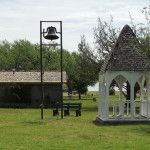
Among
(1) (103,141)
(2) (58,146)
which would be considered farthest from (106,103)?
(2) (58,146)

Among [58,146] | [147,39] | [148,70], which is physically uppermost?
[147,39]

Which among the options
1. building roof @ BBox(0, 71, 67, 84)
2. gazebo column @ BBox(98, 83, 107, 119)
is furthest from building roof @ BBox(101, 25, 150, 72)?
building roof @ BBox(0, 71, 67, 84)

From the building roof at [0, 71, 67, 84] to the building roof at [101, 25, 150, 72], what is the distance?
27.0 meters

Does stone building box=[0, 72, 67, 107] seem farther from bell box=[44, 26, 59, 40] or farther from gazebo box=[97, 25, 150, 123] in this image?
gazebo box=[97, 25, 150, 123]

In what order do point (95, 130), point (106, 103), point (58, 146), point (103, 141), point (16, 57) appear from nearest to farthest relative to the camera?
point (58, 146) → point (103, 141) → point (95, 130) → point (106, 103) → point (16, 57)

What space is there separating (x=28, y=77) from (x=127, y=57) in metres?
30.5

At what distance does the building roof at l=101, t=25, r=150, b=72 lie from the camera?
2909cm

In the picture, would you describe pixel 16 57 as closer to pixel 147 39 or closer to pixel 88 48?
pixel 88 48

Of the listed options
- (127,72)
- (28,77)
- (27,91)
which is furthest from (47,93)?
(127,72)

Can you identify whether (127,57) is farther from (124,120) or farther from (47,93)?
(47,93)

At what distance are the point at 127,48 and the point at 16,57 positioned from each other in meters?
80.9

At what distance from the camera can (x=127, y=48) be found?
97.8ft

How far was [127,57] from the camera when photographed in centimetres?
2959

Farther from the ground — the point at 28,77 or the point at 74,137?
Result: the point at 28,77
